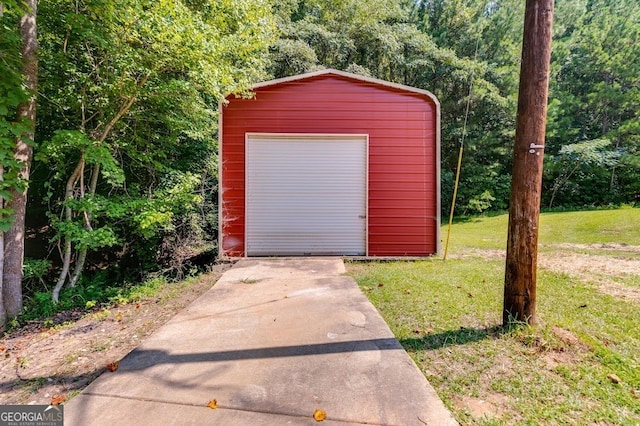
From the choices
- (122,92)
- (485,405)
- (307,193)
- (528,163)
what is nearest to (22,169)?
(122,92)

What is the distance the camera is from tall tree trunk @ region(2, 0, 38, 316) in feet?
11.0

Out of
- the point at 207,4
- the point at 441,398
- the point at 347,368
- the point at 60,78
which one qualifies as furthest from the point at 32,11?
the point at 441,398

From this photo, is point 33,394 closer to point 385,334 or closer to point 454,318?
point 385,334

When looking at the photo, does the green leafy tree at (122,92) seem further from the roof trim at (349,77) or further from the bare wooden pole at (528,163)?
the bare wooden pole at (528,163)

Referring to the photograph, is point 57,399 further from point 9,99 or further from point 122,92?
point 122,92

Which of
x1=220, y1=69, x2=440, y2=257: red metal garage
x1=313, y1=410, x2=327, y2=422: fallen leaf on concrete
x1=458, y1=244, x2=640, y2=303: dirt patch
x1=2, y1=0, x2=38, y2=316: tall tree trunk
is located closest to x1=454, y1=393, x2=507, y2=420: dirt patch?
x1=313, y1=410, x2=327, y2=422: fallen leaf on concrete

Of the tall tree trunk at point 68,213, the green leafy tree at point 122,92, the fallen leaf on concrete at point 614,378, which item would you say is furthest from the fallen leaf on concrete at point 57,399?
the fallen leaf on concrete at point 614,378

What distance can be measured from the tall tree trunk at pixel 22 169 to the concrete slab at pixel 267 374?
2.16 metres

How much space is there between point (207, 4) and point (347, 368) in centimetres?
572

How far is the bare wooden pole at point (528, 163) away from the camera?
2.40 metres

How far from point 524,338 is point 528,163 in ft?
4.51

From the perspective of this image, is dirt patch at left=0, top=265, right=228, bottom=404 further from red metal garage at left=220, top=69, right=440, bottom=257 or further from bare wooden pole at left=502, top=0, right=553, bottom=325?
bare wooden pole at left=502, top=0, right=553, bottom=325

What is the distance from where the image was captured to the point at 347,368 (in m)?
2.08

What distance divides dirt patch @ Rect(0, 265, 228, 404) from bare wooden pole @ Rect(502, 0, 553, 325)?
3.24 m
